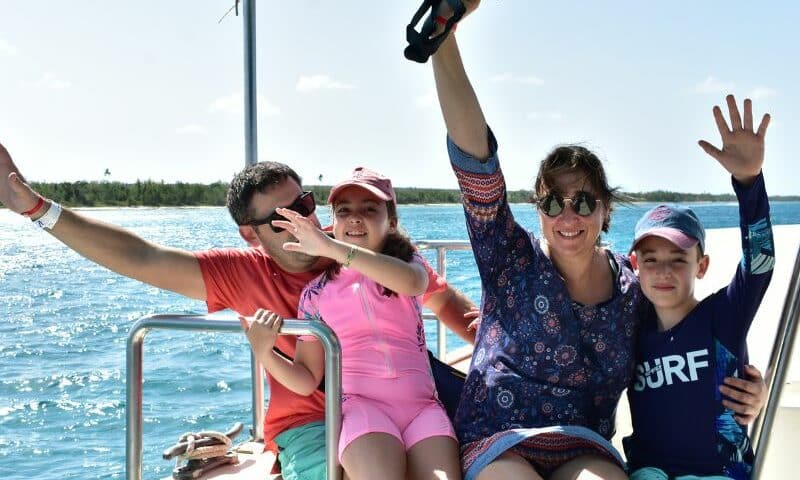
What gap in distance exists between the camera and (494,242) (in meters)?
2.36

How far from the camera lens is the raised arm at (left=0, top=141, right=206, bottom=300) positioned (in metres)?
2.40

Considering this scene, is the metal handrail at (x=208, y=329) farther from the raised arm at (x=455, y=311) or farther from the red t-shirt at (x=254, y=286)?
the raised arm at (x=455, y=311)

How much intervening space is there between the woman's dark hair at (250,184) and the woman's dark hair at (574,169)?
2.68 feet

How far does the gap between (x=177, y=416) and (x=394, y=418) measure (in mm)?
7955

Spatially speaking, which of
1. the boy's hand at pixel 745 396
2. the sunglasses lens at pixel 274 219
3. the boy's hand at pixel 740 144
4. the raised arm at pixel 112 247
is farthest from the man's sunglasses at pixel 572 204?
the raised arm at pixel 112 247

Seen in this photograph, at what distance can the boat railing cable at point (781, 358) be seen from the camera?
2.04 metres

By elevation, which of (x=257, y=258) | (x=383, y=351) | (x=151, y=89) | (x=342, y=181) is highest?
(x=151, y=89)

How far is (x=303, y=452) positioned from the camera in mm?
2426

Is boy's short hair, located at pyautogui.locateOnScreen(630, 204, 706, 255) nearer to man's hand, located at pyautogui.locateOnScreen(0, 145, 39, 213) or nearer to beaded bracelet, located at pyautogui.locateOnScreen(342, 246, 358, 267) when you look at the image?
beaded bracelet, located at pyautogui.locateOnScreen(342, 246, 358, 267)

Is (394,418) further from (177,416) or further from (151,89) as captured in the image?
(151,89)

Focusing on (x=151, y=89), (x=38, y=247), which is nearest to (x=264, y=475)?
(x=38, y=247)

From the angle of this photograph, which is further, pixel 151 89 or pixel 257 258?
pixel 151 89

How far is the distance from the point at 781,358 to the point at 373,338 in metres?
1.07

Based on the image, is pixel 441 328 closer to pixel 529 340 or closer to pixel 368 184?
pixel 368 184
